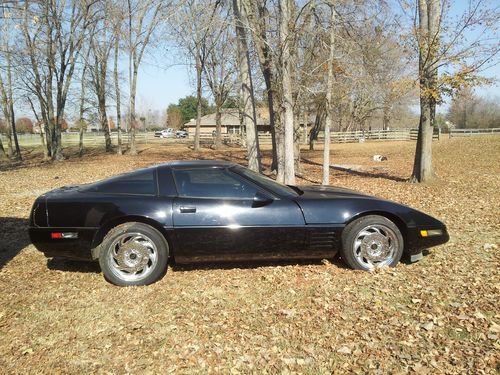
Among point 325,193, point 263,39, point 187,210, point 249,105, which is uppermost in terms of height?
point 263,39

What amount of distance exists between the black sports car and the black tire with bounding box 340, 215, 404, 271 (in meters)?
0.01

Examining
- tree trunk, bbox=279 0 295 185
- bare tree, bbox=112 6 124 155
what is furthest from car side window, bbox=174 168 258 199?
bare tree, bbox=112 6 124 155

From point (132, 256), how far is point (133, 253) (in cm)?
4

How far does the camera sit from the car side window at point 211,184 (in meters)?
4.30

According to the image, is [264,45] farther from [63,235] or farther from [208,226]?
→ [63,235]

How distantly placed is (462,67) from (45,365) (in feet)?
34.5

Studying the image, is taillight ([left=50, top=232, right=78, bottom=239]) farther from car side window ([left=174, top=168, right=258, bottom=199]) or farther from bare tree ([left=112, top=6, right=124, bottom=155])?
bare tree ([left=112, top=6, right=124, bottom=155])

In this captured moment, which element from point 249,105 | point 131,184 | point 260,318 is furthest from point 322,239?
point 249,105

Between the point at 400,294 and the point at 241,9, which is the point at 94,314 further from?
the point at 241,9

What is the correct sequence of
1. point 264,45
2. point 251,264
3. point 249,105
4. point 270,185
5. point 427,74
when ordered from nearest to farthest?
point 270,185, point 251,264, point 427,74, point 264,45, point 249,105

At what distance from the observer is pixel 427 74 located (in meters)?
10.0

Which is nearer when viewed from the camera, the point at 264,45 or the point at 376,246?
the point at 376,246

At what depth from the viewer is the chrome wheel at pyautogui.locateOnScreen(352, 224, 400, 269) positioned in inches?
169

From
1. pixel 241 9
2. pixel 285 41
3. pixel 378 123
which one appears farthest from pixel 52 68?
pixel 378 123
